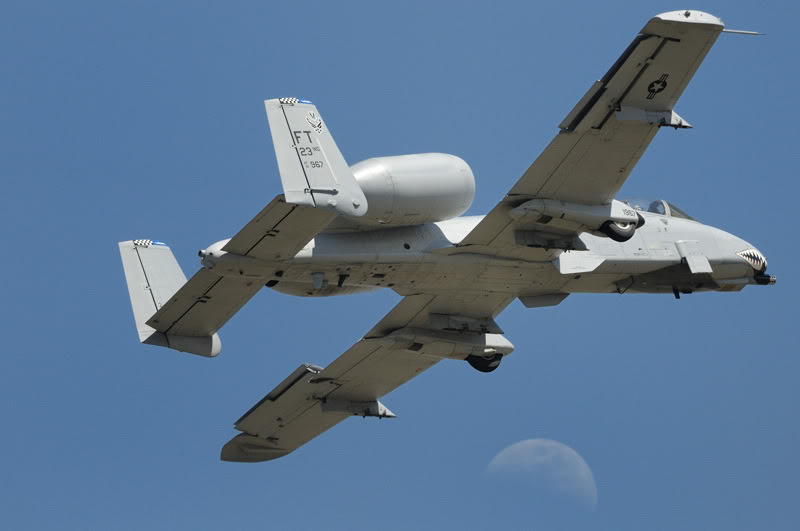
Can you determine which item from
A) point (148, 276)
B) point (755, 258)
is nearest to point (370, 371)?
point (148, 276)

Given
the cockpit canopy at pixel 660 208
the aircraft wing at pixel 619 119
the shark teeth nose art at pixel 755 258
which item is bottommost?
the shark teeth nose art at pixel 755 258

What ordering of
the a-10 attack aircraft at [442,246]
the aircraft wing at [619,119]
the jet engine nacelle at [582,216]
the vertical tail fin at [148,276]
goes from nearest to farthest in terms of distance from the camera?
the aircraft wing at [619,119] < the a-10 attack aircraft at [442,246] < the jet engine nacelle at [582,216] < the vertical tail fin at [148,276]

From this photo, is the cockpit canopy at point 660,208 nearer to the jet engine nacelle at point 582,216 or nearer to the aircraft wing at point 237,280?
the jet engine nacelle at point 582,216

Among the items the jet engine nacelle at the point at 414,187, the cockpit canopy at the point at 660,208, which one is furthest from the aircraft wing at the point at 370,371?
the jet engine nacelle at the point at 414,187

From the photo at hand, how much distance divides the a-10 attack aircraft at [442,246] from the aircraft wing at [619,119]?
0.03 meters

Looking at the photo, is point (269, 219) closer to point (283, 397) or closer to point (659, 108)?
point (659, 108)

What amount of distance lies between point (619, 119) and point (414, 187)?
4.62m

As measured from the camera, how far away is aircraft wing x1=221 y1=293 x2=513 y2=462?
38344 mm

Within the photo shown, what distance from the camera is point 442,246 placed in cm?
3422

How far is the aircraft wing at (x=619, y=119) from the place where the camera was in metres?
29.8

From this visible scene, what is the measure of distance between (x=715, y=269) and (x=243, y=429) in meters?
14.3

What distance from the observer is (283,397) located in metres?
41.5

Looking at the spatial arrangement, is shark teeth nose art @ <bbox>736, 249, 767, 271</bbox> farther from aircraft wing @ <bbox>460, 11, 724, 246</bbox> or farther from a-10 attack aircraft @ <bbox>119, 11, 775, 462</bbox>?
aircraft wing @ <bbox>460, 11, 724, 246</bbox>

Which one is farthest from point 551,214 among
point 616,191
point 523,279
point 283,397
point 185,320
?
point 283,397
